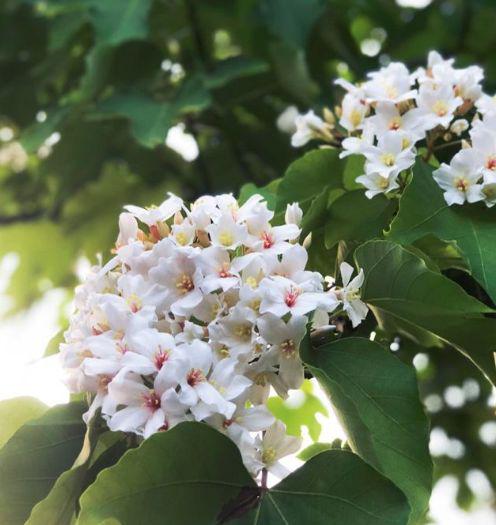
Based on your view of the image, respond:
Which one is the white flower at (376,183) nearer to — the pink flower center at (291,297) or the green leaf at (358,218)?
the green leaf at (358,218)

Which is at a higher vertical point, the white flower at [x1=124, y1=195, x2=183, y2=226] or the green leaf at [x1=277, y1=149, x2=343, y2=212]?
the white flower at [x1=124, y1=195, x2=183, y2=226]

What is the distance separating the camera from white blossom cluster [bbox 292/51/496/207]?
0.98 metres

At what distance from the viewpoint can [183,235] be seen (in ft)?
3.07

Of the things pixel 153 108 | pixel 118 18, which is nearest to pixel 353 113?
pixel 153 108

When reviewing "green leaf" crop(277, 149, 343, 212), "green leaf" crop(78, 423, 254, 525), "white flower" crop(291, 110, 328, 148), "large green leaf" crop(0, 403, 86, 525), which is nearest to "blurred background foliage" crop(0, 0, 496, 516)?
"white flower" crop(291, 110, 328, 148)

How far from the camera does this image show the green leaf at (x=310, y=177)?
112 cm

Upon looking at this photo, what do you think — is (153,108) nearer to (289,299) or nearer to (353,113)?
(353,113)

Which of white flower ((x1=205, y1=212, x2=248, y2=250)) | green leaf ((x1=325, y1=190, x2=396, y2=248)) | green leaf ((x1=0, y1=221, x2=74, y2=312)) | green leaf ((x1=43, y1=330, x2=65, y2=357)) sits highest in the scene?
white flower ((x1=205, y1=212, x2=248, y2=250))

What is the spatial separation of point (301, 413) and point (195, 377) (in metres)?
0.58

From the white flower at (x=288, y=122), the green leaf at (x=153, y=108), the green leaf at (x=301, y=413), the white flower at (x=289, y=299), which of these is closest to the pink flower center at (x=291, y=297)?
the white flower at (x=289, y=299)

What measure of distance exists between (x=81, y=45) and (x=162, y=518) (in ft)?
5.57

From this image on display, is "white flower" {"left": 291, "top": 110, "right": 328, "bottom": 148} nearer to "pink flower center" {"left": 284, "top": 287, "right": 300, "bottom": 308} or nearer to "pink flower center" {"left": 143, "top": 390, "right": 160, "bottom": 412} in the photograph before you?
"pink flower center" {"left": 284, "top": 287, "right": 300, "bottom": 308}

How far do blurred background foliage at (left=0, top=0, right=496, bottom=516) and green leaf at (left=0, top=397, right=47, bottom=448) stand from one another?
0.80 meters

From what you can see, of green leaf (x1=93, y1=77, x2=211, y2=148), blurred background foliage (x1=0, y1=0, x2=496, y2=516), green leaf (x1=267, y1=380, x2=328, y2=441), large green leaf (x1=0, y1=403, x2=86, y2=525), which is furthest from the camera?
blurred background foliage (x1=0, y1=0, x2=496, y2=516)
